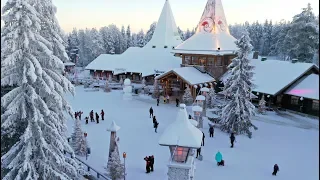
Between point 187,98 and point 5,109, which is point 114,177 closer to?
point 5,109

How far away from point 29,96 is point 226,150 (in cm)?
1195

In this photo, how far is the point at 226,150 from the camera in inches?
680

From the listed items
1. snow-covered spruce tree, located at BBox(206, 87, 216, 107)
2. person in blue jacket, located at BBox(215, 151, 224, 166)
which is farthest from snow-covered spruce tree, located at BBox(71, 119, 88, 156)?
snow-covered spruce tree, located at BBox(206, 87, 216, 107)

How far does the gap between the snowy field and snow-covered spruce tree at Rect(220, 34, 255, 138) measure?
874 mm

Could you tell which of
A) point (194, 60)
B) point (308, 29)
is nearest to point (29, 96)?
point (308, 29)

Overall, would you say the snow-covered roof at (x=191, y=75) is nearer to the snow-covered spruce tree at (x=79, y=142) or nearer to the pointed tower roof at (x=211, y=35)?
the pointed tower roof at (x=211, y=35)

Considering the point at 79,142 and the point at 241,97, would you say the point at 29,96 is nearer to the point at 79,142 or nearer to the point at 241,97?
the point at 79,142

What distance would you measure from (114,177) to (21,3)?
7.91 meters

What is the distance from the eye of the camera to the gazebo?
9.04m

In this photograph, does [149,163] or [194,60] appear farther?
[194,60]

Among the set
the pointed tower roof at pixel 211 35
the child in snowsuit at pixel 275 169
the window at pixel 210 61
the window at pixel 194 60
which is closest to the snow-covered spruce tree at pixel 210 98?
the window at pixel 210 61

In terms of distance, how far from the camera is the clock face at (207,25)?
34.1m

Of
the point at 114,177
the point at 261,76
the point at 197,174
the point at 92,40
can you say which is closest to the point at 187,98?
the point at 261,76

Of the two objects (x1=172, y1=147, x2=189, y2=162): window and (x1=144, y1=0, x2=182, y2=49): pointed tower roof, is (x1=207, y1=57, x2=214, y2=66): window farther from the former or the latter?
(x1=172, y1=147, x2=189, y2=162): window
